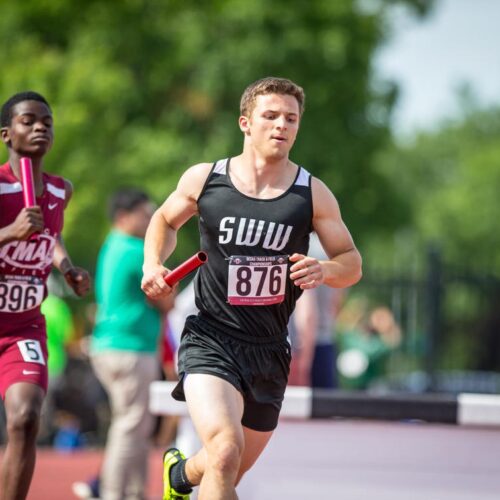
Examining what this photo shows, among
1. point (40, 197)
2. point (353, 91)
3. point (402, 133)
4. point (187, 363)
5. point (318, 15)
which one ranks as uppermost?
point (402, 133)

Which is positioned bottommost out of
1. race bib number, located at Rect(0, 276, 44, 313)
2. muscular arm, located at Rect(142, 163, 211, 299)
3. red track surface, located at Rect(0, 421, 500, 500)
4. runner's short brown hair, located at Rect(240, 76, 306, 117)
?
red track surface, located at Rect(0, 421, 500, 500)

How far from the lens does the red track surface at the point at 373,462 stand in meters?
8.19

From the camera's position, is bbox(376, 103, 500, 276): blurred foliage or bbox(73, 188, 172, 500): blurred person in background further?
bbox(376, 103, 500, 276): blurred foliage

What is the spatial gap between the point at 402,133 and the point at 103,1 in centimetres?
6272

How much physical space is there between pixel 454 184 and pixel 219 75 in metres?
45.1

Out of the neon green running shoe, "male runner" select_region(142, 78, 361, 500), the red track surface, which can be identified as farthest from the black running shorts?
the red track surface

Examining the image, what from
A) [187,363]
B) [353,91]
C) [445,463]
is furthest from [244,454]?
[353,91]

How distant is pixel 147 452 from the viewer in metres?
9.58

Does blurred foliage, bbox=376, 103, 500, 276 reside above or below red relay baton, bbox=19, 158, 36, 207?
above

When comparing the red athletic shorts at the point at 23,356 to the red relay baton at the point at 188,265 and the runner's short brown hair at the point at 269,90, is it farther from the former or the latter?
the runner's short brown hair at the point at 269,90

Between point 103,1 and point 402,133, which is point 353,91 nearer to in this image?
point 103,1

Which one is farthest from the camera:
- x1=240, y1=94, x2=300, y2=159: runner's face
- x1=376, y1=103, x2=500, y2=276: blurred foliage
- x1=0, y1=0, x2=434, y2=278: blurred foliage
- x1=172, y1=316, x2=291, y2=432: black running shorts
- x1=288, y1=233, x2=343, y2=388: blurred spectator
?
x1=376, y1=103, x2=500, y2=276: blurred foliage

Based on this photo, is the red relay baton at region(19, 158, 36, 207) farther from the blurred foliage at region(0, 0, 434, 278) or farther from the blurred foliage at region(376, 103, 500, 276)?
the blurred foliage at region(376, 103, 500, 276)

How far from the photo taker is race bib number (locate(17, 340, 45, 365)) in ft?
20.9
